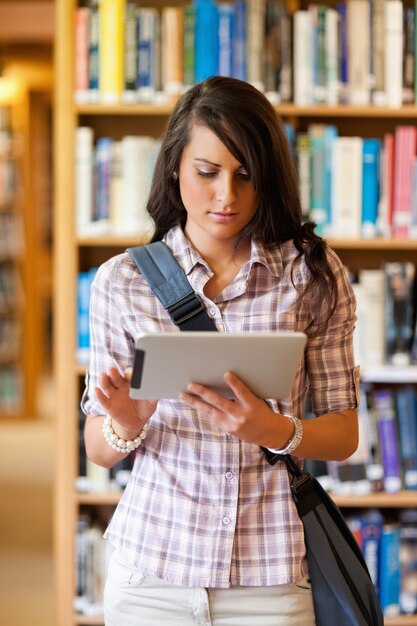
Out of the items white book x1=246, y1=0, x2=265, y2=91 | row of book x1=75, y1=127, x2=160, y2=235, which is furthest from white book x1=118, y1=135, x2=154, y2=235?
white book x1=246, y1=0, x2=265, y2=91

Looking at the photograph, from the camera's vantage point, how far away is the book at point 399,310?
2756 millimetres

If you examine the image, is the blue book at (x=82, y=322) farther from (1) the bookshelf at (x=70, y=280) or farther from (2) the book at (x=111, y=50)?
(2) the book at (x=111, y=50)

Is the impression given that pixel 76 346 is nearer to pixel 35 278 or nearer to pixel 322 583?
pixel 322 583

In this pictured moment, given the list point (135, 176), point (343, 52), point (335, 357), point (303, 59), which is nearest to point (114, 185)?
point (135, 176)

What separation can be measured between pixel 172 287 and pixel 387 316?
1504 mm

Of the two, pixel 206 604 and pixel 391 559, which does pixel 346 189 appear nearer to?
pixel 391 559

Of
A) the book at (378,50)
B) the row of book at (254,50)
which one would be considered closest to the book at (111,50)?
the row of book at (254,50)

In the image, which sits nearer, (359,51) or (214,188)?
(214,188)

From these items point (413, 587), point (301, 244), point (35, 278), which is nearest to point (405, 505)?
point (413, 587)

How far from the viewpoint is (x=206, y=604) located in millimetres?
1313

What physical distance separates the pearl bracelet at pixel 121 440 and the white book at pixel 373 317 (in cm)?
149

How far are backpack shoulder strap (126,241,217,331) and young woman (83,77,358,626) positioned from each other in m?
0.02

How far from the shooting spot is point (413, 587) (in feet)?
9.25

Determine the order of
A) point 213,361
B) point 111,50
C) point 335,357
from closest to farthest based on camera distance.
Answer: point 213,361
point 335,357
point 111,50
